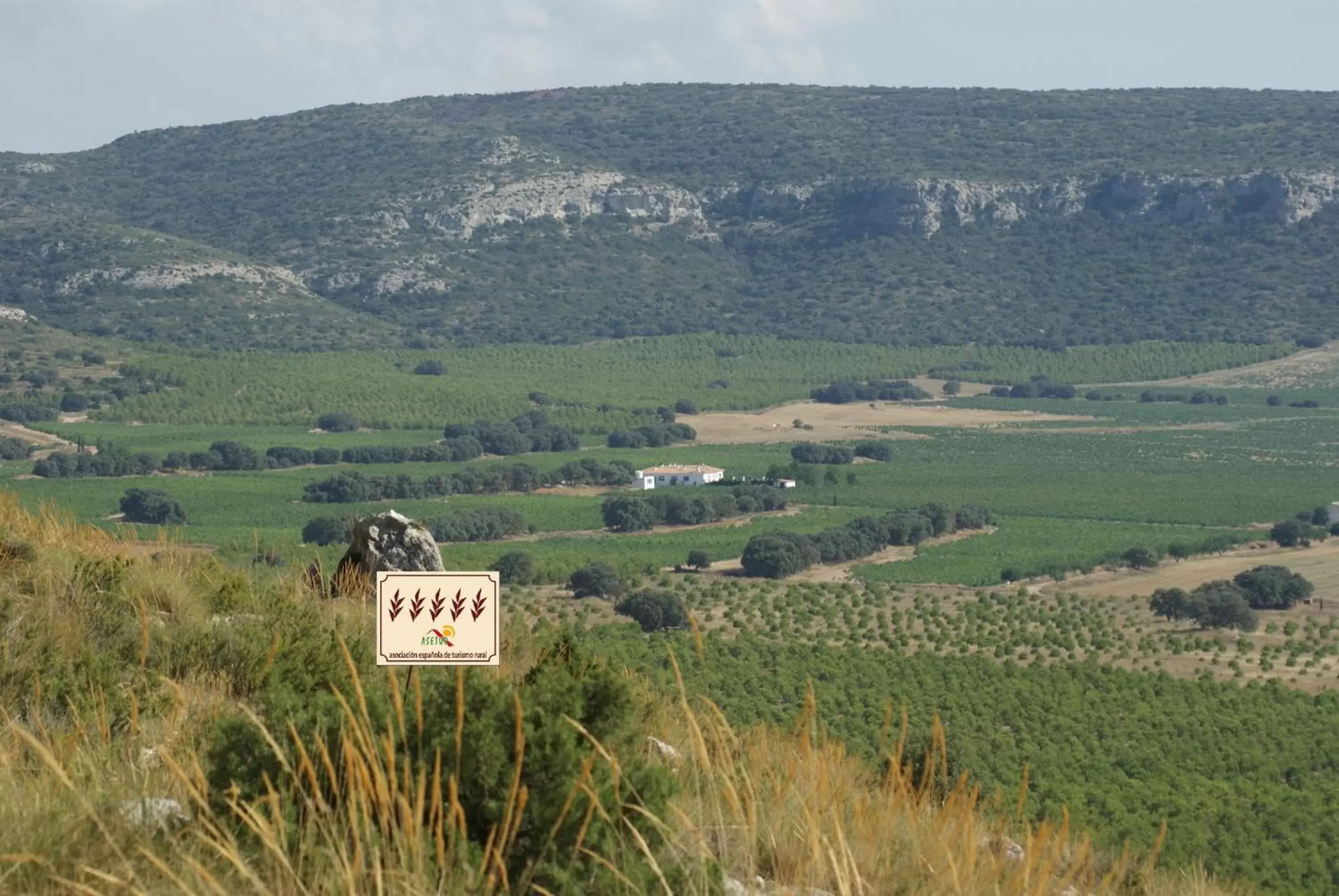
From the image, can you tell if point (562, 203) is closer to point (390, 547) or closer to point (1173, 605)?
point (1173, 605)

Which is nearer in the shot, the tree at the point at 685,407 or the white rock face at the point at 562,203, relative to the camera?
the tree at the point at 685,407

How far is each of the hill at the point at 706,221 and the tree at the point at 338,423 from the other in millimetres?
26411

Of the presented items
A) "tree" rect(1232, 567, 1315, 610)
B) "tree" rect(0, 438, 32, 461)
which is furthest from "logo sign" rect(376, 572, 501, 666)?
"tree" rect(0, 438, 32, 461)

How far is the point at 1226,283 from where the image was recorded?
140875 mm

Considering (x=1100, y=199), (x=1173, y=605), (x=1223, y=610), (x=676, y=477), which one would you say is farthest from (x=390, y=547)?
(x=1100, y=199)

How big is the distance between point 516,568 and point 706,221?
393ft

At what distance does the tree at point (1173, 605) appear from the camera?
48375 mm

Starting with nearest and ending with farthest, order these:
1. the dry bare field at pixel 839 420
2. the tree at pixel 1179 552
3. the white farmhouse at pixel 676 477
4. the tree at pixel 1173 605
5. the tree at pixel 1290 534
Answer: the tree at pixel 1173 605, the tree at pixel 1179 552, the tree at pixel 1290 534, the white farmhouse at pixel 676 477, the dry bare field at pixel 839 420

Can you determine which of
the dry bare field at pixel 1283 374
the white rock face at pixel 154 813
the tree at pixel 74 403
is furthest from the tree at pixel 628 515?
the white rock face at pixel 154 813

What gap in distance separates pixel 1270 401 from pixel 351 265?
246ft

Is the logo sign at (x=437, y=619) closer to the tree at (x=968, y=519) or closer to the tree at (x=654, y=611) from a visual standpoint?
the tree at (x=654, y=611)

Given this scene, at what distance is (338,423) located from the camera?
9938cm

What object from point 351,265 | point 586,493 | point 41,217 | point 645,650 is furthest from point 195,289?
point 645,650

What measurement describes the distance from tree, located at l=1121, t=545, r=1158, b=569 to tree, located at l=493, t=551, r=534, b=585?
1999 centimetres
